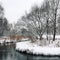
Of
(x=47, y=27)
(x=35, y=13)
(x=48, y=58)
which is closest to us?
(x=48, y=58)

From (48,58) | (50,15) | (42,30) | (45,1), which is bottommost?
(48,58)

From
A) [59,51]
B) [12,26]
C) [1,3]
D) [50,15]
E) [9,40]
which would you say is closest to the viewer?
[59,51]

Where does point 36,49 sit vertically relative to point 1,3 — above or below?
below

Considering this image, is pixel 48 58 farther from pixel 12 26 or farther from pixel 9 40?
pixel 12 26

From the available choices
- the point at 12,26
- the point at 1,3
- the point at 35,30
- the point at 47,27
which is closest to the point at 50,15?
the point at 47,27

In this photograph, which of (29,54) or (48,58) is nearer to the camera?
(48,58)

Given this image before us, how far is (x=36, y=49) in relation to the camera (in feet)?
92.2

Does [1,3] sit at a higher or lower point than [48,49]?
higher

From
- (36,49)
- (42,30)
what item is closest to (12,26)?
(42,30)

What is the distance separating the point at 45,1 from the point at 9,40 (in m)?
16.4

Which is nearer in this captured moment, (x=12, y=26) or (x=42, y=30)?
(x=42, y=30)

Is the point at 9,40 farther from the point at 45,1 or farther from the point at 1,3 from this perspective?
the point at 1,3

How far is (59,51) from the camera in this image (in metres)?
26.8

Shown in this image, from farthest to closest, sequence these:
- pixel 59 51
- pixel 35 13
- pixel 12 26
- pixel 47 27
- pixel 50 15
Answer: pixel 12 26, pixel 35 13, pixel 47 27, pixel 50 15, pixel 59 51
